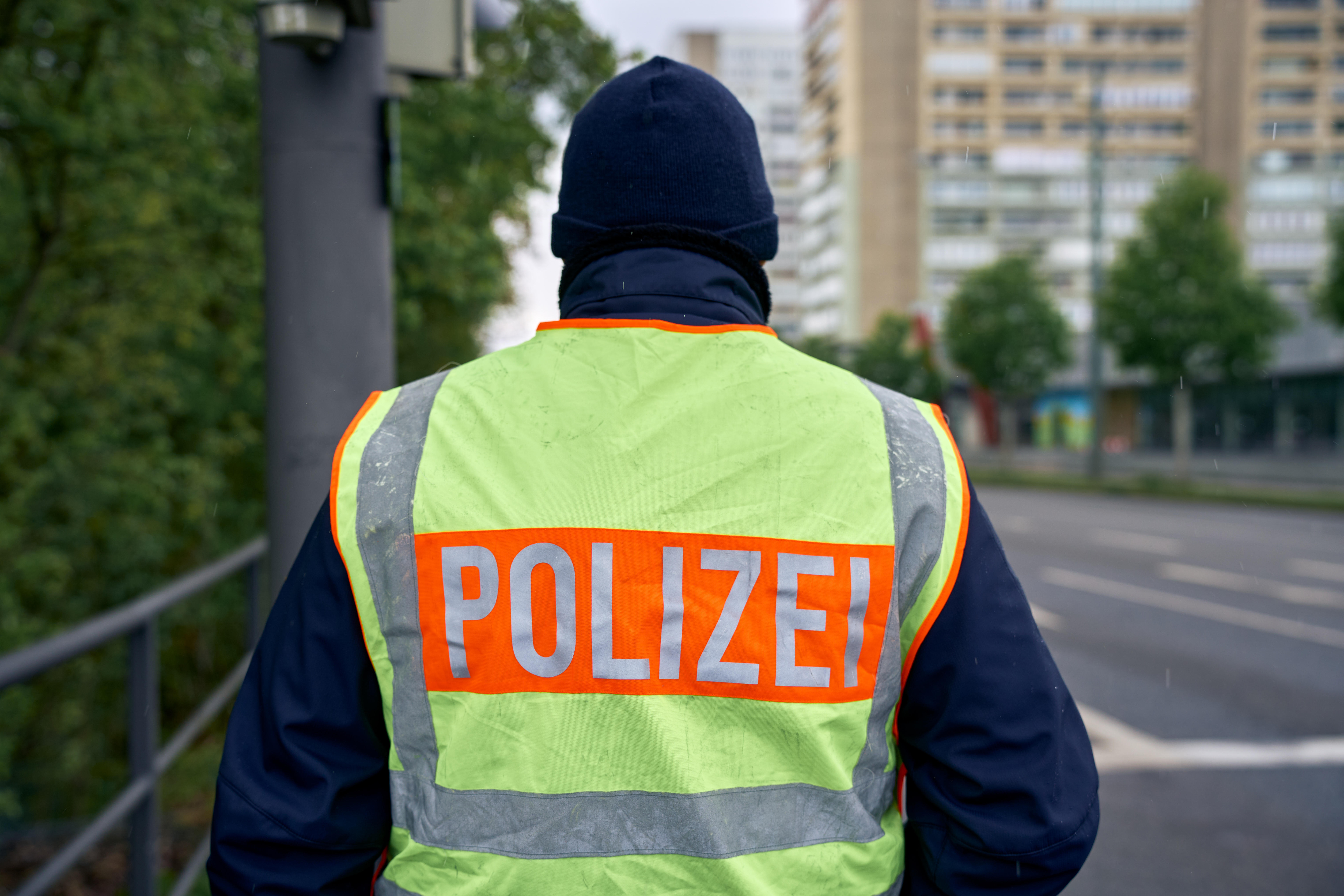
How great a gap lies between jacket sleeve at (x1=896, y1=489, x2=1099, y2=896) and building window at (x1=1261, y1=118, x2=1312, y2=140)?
76428mm

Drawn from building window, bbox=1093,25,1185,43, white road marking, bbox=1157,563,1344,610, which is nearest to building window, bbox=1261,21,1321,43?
building window, bbox=1093,25,1185,43

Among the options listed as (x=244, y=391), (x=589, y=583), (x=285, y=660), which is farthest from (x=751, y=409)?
(x=244, y=391)

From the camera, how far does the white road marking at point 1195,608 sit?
28.1ft

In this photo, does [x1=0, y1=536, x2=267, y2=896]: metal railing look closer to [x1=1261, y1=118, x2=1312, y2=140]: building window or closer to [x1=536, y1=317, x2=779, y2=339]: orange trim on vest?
[x1=536, y1=317, x2=779, y2=339]: orange trim on vest

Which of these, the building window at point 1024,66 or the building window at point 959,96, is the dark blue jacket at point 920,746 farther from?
the building window at point 1024,66

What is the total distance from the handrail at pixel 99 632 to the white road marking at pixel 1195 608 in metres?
8.16

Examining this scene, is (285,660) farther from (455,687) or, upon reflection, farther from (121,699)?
(121,699)

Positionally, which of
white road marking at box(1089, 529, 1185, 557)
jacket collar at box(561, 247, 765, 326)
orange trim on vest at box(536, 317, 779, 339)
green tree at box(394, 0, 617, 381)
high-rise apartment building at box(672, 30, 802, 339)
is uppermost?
high-rise apartment building at box(672, 30, 802, 339)

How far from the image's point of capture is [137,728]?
288 centimetres

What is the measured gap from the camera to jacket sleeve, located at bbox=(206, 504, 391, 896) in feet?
4.23

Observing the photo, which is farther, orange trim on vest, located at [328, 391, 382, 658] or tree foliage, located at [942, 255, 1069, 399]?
tree foliage, located at [942, 255, 1069, 399]

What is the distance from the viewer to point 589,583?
1.26 metres

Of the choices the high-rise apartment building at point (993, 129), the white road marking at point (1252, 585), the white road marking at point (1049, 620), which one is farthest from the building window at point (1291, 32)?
the white road marking at point (1049, 620)

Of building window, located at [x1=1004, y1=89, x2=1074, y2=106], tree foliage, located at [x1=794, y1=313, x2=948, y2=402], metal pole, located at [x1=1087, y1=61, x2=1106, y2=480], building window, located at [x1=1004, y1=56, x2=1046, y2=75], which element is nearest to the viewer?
metal pole, located at [x1=1087, y1=61, x2=1106, y2=480]
